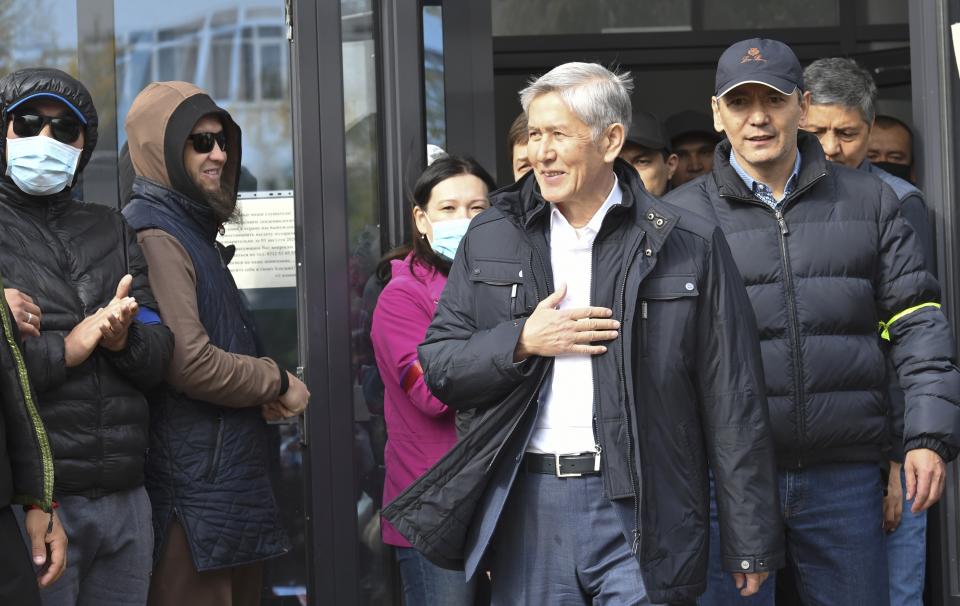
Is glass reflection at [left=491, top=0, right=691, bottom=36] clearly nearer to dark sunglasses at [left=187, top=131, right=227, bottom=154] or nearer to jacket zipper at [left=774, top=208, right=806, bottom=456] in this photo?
dark sunglasses at [left=187, top=131, right=227, bottom=154]

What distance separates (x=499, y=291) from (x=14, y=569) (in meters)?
1.29

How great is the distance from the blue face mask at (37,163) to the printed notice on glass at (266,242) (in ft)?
4.12

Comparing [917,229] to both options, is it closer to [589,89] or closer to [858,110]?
[858,110]

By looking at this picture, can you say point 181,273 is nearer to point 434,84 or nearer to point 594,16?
point 434,84

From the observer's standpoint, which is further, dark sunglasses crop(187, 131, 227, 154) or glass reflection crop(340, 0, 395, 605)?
glass reflection crop(340, 0, 395, 605)

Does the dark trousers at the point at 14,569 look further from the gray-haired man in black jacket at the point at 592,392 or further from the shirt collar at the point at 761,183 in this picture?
the shirt collar at the point at 761,183

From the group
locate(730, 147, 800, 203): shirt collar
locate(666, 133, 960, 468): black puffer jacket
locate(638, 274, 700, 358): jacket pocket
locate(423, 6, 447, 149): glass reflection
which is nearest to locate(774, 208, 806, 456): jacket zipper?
locate(666, 133, 960, 468): black puffer jacket

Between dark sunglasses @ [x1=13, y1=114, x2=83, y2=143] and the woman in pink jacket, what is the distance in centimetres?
110

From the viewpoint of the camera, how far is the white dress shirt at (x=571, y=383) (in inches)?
135

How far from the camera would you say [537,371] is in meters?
3.43

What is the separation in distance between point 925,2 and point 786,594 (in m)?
2.07

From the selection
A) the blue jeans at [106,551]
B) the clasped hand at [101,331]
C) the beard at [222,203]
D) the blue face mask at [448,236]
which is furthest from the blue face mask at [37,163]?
the blue face mask at [448,236]

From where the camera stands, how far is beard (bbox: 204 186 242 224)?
4.24 metres

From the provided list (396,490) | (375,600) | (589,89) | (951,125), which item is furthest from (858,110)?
(375,600)
